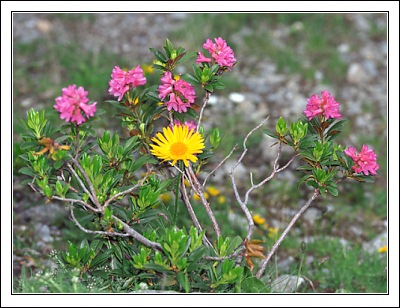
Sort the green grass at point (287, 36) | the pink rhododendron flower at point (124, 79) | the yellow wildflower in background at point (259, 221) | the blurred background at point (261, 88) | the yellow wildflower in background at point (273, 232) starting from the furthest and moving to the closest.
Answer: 1. the green grass at point (287, 36)
2. the yellow wildflower in background at point (259, 221)
3. the blurred background at point (261, 88)
4. the yellow wildflower in background at point (273, 232)
5. the pink rhododendron flower at point (124, 79)

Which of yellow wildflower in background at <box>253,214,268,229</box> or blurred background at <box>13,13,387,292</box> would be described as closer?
blurred background at <box>13,13,387,292</box>

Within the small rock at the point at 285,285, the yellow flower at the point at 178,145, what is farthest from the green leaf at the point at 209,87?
the small rock at the point at 285,285

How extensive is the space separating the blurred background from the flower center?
4.95 ft


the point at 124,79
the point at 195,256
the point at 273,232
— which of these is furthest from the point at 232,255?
the point at 273,232

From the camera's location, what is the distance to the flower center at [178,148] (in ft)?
10.1

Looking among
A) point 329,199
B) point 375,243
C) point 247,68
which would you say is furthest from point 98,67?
point 375,243

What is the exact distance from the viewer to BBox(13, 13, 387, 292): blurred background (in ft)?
15.4

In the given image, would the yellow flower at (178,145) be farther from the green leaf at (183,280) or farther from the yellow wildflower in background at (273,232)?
the yellow wildflower in background at (273,232)

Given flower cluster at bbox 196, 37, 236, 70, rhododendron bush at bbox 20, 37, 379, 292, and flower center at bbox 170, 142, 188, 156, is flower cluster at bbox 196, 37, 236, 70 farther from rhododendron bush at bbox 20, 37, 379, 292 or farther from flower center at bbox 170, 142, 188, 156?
flower center at bbox 170, 142, 188, 156

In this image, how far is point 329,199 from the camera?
17.6 feet

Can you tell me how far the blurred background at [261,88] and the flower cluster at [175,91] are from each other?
1.53 m

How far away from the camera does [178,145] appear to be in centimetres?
310

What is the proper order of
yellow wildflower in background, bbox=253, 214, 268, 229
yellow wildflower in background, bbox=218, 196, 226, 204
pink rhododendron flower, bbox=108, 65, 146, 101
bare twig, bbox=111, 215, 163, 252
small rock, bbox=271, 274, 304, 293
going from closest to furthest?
bare twig, bbox=111, 215, 163, 252
pink rhododendron flower, bbox=108, 65, 146, 101
small rock, bbox=271, 274, 304, 293
yellow wildflower in background, bbox=253, 214, 268, 229
yellow wildflower in background, bbox=218, 196, 226, 204

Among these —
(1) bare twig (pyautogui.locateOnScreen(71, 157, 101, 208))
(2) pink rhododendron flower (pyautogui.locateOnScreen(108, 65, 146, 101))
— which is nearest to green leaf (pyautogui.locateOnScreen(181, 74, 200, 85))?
(2) pink rhododendron flower (pyautogui.locateOnScreen(108, 65, 146, 101))
